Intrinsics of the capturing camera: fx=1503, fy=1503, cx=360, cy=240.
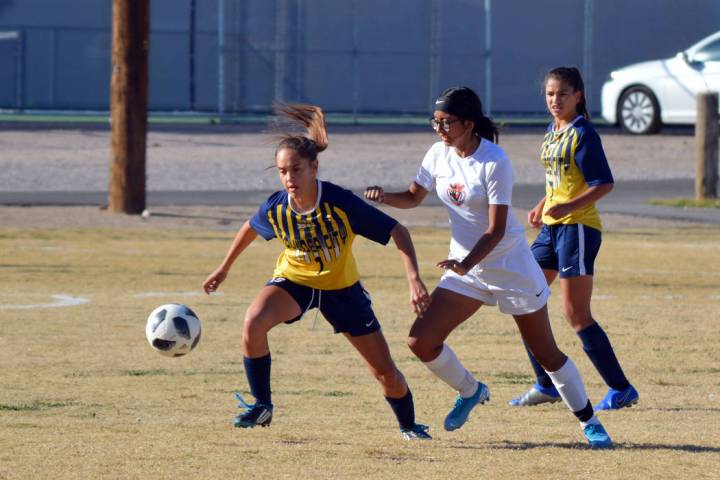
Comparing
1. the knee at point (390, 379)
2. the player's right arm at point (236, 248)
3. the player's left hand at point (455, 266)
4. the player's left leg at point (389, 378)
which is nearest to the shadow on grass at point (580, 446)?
the player's left leg at point (389, 378)

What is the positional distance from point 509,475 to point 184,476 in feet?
4.49

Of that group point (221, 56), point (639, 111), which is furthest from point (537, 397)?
point (221, 56)

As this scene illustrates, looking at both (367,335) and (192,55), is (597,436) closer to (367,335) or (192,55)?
(367,335)

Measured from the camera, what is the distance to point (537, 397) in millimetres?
8500

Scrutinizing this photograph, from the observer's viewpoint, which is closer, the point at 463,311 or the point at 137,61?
the point at 463,311

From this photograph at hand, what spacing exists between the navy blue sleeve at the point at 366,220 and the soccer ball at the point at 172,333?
147cm

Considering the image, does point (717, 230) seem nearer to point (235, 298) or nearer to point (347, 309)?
point (235, 298)

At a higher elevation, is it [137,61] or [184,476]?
[137,61]

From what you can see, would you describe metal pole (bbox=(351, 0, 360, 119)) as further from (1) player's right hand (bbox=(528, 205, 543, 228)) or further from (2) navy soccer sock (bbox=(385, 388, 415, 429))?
(2) navy soccer sock (bbox=(385, 388, 415, 429))

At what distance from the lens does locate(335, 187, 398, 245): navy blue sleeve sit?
7.06 meters

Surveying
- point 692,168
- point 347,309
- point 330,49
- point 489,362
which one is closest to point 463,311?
point 347,309

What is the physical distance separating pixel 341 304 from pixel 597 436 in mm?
1362

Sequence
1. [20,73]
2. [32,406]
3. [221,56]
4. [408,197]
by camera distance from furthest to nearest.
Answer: [20,73]
[221,56]
[32,406]
[408,197]

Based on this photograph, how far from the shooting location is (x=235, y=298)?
Result: 42.6 ft
